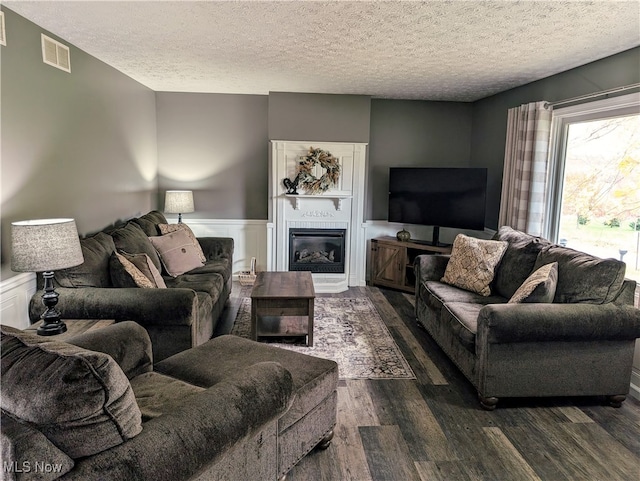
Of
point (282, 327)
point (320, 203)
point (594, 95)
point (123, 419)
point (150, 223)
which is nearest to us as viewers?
point (123, 419)

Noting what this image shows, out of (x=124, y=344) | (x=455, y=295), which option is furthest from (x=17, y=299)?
(x=455, y=295)

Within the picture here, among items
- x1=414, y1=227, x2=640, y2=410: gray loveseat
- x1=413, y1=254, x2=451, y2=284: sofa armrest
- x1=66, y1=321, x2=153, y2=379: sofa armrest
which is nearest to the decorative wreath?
x1=413, y1=254, x2=451, y2=284: sofa armrest

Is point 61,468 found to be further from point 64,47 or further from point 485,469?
point 64,47

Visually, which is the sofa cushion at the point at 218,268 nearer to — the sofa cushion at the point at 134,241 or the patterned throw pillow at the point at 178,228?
the patterned throw pillow at the point at 178,228

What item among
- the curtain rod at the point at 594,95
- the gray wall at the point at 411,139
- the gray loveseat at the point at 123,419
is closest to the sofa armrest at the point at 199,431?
the gray loveseat at the point at 123,419

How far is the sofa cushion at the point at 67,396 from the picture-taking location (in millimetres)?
1137

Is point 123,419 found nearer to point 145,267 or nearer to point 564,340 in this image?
point 145,267

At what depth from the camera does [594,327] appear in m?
2.66

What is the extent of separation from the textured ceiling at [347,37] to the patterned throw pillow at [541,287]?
62.9 inches

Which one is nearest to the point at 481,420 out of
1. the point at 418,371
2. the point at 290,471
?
the point at 418,371

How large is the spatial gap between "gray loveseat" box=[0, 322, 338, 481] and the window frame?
3.23 meters

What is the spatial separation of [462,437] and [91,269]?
104 inches

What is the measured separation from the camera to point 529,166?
4117 millimetres

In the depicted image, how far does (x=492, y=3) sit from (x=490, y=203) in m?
3.18
